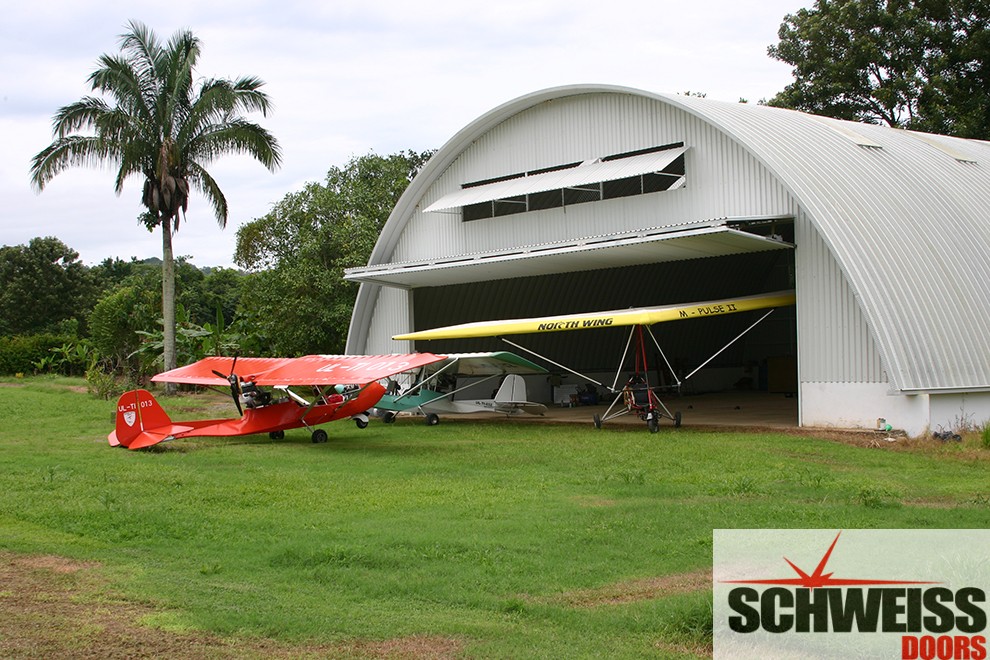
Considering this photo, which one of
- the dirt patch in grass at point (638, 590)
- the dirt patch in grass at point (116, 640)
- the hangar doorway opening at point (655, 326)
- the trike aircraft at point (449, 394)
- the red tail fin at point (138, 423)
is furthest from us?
the hangar doorway opening at point (655, 326)

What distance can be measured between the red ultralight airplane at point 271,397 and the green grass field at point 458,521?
2.03 ft

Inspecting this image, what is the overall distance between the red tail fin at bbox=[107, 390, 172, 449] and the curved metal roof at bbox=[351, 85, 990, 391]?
12.2m

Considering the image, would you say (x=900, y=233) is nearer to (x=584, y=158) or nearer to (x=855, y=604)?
(x=584, y=158)

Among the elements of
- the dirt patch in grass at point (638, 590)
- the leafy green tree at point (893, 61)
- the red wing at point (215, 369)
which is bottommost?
the dirt patch in grass at point (638, 590)

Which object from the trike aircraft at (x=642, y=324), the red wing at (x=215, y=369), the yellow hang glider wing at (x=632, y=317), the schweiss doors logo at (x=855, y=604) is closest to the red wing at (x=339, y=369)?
the red wing at (x=215, y=369)

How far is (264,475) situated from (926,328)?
12.1 metres

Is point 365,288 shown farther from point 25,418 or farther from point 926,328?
point 926,328

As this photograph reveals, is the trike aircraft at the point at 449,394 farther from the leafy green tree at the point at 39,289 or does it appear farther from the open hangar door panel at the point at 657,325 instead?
the leafy green tree at the point at 39,289

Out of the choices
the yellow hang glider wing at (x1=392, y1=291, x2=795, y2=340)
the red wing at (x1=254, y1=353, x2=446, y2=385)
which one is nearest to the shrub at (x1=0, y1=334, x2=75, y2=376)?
the red wing at (x1=254, y1=353, x2=446, y2=385)

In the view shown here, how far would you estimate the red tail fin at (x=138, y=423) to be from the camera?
17172mm

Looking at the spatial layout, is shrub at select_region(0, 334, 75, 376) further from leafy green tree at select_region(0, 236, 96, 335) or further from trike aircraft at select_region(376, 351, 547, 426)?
→ trike aircraft at select_region(376, 351, 547, 426)

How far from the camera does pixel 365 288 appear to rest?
91.3ft

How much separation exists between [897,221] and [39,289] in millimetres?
54812

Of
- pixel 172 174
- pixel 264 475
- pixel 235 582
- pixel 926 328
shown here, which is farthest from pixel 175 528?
pixel 172 174
